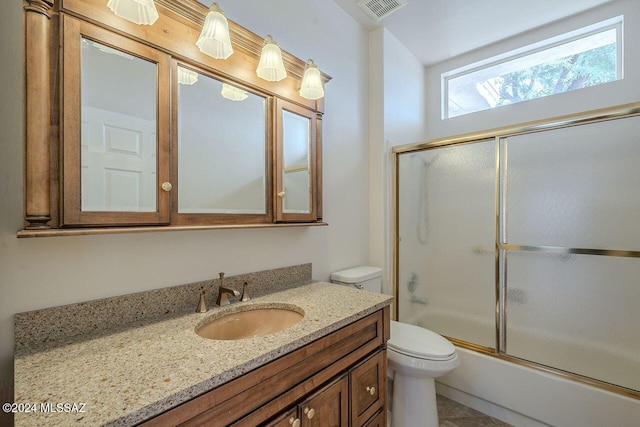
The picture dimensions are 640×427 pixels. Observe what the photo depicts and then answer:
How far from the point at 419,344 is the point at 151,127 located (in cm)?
159

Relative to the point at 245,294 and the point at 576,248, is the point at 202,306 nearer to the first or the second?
the point at 245,294

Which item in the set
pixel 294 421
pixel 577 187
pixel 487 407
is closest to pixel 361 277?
pixel 294 421

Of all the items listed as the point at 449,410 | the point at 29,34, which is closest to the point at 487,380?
the point at 449,410

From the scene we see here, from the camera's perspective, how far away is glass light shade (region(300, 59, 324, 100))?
144 cm

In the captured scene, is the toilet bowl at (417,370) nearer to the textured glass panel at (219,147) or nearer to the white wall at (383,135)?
the white wall at (383,135)

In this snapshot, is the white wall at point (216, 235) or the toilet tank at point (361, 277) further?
the toilet tank at point (361, 277)

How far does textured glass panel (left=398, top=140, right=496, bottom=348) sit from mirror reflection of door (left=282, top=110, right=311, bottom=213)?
102 cm

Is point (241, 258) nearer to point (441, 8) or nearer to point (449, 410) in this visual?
point (449, 410)

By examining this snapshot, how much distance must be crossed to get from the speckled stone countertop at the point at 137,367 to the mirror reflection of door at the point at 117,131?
399mm

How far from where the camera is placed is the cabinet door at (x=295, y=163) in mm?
1380

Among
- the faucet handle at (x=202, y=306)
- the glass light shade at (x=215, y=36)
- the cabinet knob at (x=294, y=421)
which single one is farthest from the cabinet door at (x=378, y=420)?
the glass light shade at (x=215, y=36)

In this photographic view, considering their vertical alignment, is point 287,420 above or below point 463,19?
below

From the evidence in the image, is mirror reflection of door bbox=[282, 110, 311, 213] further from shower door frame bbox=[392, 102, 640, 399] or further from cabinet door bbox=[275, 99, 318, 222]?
shower door frame bbox=[392, 102, 640, 399]

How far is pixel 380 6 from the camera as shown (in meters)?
1.89
